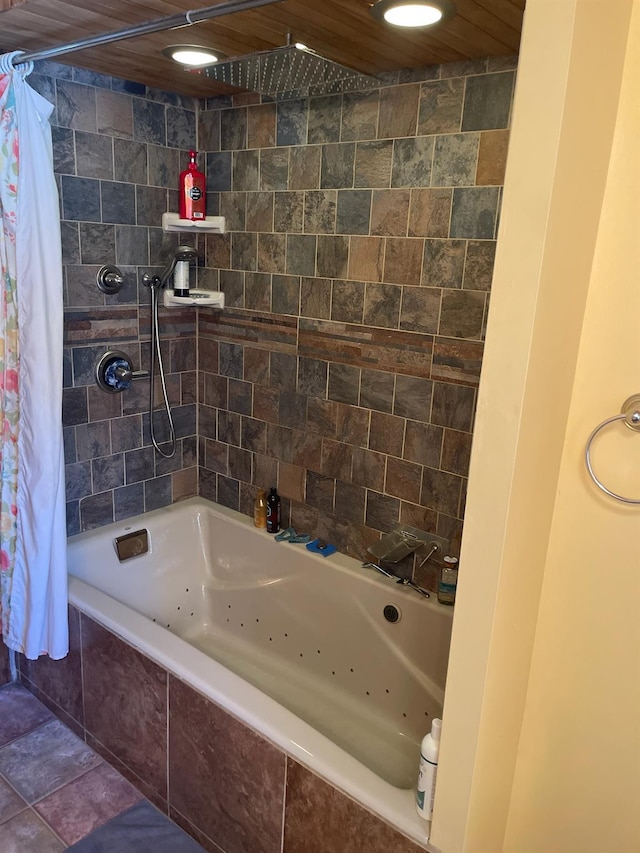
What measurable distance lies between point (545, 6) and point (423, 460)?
1518 millimetres

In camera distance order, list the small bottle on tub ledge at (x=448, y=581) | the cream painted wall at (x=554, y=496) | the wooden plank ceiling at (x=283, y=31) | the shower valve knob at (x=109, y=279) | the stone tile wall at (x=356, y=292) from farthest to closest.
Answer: the shower valve knob at (x=109, y=279) < the small bottle on tub ledge at (x=448, y=581) < the stone tile wall at (x=356, y=292) < the wooden plank ceiling at (x=283, y=31) < the cream painted wall at (x=554, y=496)

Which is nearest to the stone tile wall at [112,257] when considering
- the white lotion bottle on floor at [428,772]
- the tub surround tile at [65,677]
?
the tub surround tile at [65,677]

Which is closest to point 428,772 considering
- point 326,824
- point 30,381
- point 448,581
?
point 326,824

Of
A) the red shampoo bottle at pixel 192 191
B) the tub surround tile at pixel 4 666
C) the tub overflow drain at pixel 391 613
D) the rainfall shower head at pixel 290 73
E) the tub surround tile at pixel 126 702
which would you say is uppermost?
the rainfall shower head at pixel 290 73

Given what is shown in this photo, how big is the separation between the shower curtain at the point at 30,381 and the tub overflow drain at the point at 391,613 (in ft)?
3.61

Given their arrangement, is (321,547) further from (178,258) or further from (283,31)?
(283,31)

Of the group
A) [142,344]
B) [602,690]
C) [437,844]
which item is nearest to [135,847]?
[437,844]

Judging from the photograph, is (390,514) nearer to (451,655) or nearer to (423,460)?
(423,460)

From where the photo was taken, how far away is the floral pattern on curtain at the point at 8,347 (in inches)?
78.3

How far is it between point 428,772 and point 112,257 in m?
2.09

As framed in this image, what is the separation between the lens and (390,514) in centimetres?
246

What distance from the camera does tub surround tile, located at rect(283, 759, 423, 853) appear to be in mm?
1501

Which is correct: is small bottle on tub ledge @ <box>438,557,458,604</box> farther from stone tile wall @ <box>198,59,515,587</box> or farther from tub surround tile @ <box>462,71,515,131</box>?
tub surround tile @ <box>462,71,515,131</box>

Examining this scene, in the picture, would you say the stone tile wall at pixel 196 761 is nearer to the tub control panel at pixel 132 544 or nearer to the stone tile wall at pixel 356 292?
the tub control panel at pixel 132 544
